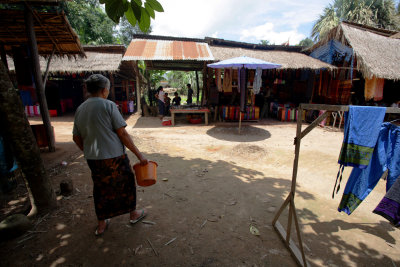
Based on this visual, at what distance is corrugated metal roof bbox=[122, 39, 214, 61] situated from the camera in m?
8.79

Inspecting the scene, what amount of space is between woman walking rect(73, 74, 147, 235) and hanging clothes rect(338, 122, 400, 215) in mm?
2378

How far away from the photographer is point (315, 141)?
6.69 metres

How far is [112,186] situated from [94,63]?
421 inches

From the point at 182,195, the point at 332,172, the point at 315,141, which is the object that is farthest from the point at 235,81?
the point at 182,195

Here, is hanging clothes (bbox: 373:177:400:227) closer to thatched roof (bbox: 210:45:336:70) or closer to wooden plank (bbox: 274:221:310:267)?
wooden plank (bbox: 274:221:310:267)

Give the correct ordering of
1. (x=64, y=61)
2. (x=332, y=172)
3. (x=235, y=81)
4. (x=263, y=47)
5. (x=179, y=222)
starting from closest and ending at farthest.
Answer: (x=179, y=222) → (x=332, y=172) → (x=235, y=81) → (x=64, y=61) → (x=263, y=47)

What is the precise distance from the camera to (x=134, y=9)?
1.49 m

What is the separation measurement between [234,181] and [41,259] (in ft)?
9.53

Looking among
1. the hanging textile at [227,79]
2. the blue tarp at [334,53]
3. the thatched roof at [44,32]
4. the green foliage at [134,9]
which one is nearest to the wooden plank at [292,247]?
the green foliage at [134,9]

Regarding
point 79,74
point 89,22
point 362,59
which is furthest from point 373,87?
point 89,22

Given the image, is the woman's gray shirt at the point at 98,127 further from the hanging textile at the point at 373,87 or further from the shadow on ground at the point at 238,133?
the hanging textile at the point at 373,87

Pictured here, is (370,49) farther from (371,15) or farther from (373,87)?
(371,15)

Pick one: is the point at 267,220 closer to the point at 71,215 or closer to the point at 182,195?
the point at 182,195

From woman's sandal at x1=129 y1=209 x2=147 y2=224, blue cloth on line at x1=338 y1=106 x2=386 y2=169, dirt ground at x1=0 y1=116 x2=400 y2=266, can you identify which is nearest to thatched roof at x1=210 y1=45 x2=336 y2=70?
dirt ground at x1=0 y1=116 x2=400 y2=266
